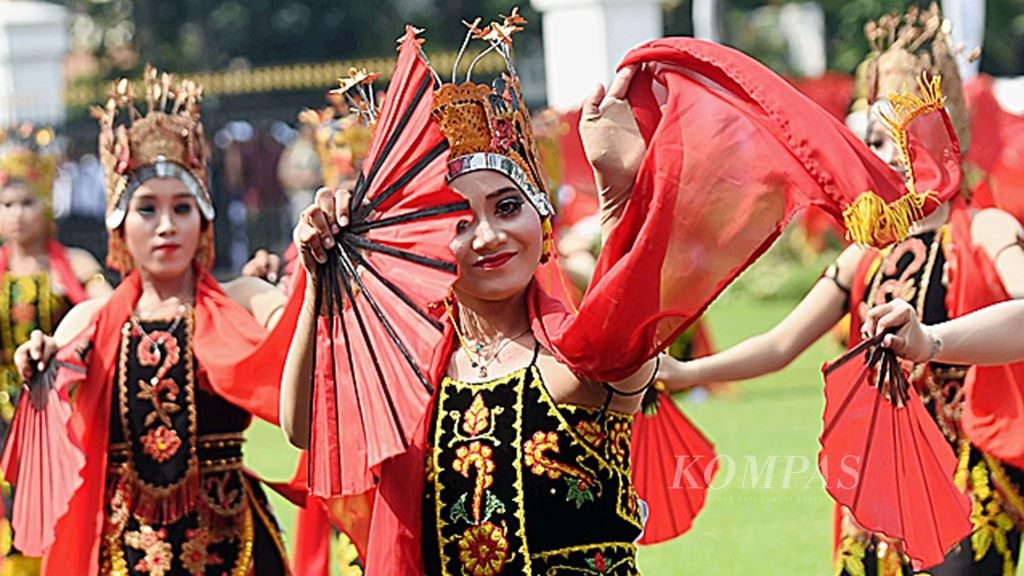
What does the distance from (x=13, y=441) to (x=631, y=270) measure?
2534mm

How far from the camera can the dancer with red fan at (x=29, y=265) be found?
26.7 ft

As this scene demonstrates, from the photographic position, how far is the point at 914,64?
5809 mm

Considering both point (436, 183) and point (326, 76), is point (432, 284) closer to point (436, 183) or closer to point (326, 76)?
point (436, 183)

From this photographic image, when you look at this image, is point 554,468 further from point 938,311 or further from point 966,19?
point 966,19

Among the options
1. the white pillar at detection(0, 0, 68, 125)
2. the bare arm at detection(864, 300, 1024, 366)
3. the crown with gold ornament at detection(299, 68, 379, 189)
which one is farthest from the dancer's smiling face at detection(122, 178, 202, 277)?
the white pillar at detection(0, 0, 68, 125)

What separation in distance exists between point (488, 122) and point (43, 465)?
2017mm

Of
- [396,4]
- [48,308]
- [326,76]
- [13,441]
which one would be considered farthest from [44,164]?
[396,4]

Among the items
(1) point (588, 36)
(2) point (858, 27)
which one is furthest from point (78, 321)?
(2) point (858, 27)

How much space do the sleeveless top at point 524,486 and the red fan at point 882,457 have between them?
1.41 ft

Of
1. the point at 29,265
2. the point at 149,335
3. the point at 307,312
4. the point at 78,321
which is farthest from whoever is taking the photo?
the point at 29,265

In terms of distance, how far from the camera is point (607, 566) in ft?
13.6

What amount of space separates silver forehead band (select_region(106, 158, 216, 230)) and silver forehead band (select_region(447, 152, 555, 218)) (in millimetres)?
1958

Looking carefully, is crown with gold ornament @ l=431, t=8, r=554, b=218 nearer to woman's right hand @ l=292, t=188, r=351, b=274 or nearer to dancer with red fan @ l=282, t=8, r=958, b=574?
dancer with red fan @ l=282, t=8, r=958, b=574

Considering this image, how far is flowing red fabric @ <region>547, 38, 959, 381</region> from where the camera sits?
12.5 ft
